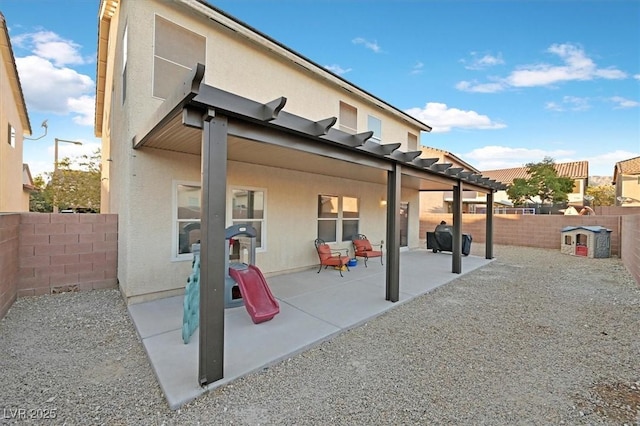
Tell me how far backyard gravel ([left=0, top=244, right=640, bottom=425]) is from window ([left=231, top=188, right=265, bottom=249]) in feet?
9.02

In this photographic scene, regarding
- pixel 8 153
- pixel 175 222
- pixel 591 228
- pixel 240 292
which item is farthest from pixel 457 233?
pixel 8 153

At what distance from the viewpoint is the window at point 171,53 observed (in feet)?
17.4

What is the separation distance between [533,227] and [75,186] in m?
24.0

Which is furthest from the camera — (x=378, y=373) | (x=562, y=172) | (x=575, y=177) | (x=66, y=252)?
(x=562, y=172)

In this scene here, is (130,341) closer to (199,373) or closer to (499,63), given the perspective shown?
(199,373)

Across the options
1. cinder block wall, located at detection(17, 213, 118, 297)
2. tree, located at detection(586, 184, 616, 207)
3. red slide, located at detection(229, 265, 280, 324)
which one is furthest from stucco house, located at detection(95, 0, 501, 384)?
tree, located at detection(586, 184, 616, 207)

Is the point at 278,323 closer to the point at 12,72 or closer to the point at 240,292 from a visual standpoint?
the point at 240,292

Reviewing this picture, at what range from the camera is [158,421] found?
7.88 feet

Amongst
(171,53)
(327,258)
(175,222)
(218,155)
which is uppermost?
(171,53)

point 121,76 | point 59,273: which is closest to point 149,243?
point 59,273

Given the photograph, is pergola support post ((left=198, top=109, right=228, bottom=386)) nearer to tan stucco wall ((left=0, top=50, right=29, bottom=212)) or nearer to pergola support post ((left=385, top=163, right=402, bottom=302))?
pergola support post ((left=385, top=163, right=402, bottom=302))

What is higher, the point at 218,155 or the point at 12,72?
the point at 12,72

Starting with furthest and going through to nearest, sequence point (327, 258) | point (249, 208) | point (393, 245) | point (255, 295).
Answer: point (327, 258) → point (249, 208) → point (393, 245) → point (255, 295)

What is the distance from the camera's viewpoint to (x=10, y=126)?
10789 mm
